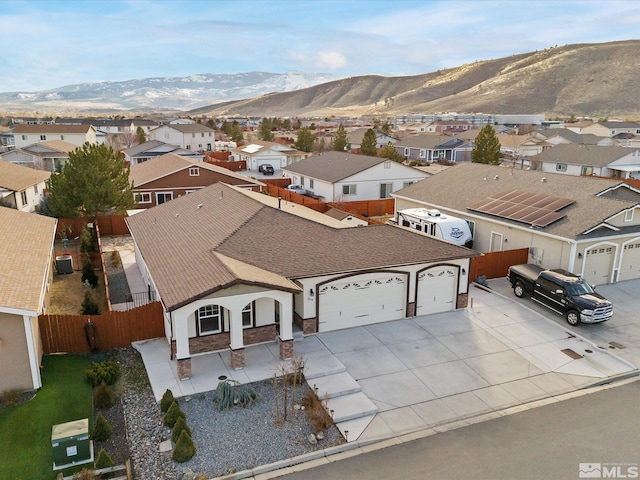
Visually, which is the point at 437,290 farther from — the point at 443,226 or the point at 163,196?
the point at 163,196

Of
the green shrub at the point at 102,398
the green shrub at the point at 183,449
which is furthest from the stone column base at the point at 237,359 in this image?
the green shrub at the point at 183,449

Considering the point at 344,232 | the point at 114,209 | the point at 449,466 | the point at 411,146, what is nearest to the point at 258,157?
the point at 411,146

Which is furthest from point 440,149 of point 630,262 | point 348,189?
point 630,262

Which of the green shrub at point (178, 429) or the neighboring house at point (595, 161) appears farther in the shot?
the neighboring house at point (595, 161)

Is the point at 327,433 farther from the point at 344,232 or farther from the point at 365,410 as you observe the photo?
the point at 344,232

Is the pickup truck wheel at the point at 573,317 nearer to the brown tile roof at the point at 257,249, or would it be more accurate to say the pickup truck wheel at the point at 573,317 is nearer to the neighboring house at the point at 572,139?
the brown tile roof at the point at 257,249

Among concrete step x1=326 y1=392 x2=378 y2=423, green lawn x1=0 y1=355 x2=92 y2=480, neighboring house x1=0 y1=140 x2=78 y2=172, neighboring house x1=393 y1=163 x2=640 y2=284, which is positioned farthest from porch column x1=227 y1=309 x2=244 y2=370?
neighboring house x1=0 y1=140 x2=78 y2=172

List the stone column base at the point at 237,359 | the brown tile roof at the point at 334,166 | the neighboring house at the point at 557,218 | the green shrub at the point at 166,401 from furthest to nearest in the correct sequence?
the brown tile roof at the point at 334,166 → the neighboring house at the point at 557,218 → the stone column base at the point at 237,359 → the green shrub at the point at 166,401
